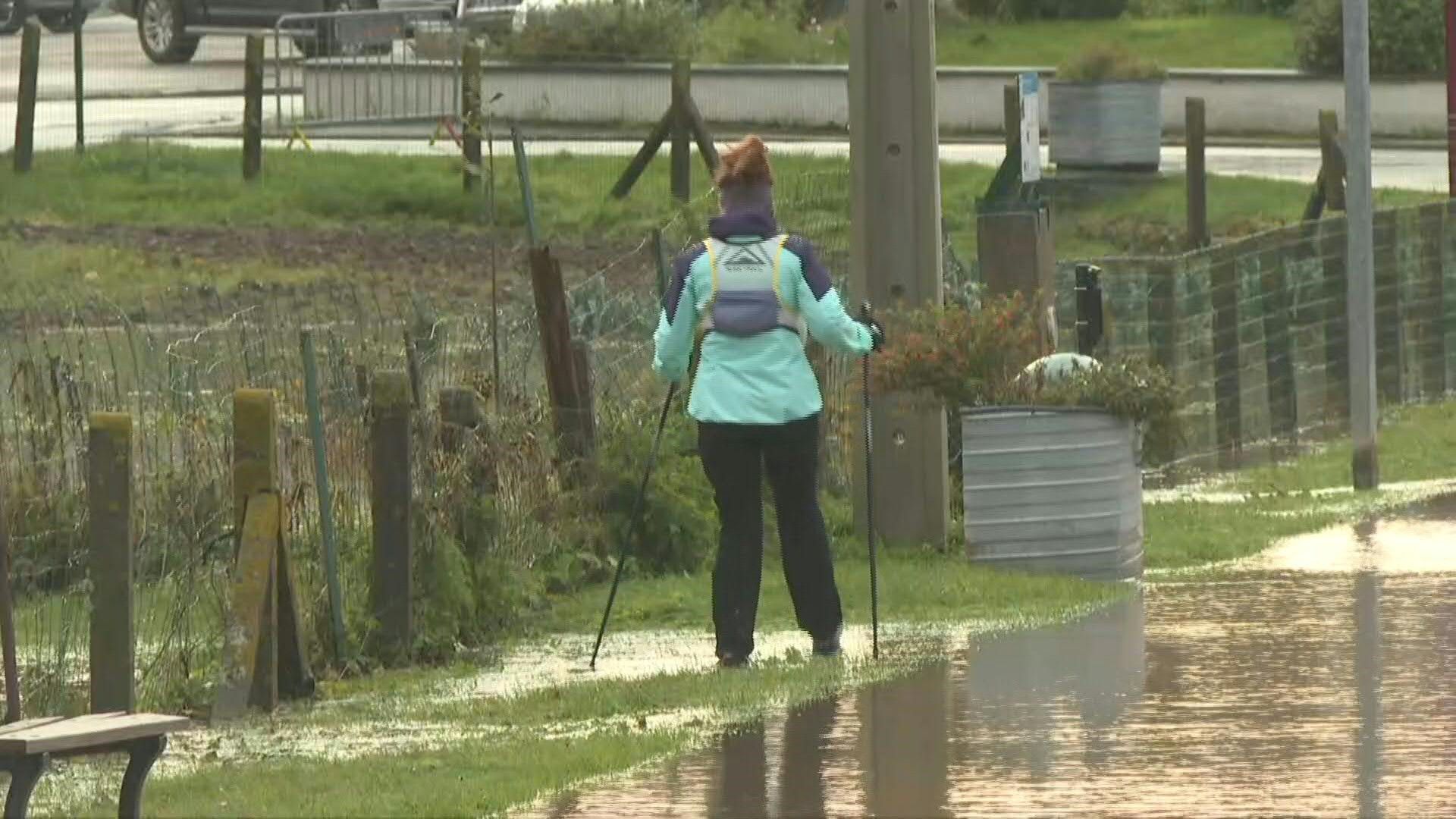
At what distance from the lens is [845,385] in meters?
16.4

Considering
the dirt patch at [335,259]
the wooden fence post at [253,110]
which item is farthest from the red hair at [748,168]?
the wooden fence post at [253,110]

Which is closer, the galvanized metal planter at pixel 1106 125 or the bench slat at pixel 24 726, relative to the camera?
the bench slat at pixel 24 726

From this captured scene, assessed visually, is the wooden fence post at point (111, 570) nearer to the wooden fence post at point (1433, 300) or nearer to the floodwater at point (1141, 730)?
the floodwater at point (1141, 730)

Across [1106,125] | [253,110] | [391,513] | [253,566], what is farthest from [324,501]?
[1106,125]

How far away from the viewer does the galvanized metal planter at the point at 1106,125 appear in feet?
107

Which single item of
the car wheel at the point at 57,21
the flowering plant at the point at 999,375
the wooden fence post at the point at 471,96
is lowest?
the flowering plant at the point at 999,375

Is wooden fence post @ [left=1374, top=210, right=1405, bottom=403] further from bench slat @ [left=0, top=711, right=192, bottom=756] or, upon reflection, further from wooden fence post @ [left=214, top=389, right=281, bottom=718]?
bench slat @ [left=0, top=711, right=192, bottom=756]

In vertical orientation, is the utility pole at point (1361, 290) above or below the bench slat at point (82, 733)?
above

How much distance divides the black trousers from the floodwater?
23.3 inches

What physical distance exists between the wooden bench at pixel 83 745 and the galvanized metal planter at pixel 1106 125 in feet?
80.1

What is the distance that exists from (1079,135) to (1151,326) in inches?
530

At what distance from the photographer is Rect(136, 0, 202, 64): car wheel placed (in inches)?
1652

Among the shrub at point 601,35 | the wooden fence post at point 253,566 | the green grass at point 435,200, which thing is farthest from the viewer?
the shrub at point 601,35

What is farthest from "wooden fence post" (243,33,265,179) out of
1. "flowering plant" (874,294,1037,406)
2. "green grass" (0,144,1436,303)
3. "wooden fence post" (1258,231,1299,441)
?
"flowering plant" (874,294,1037,406)
